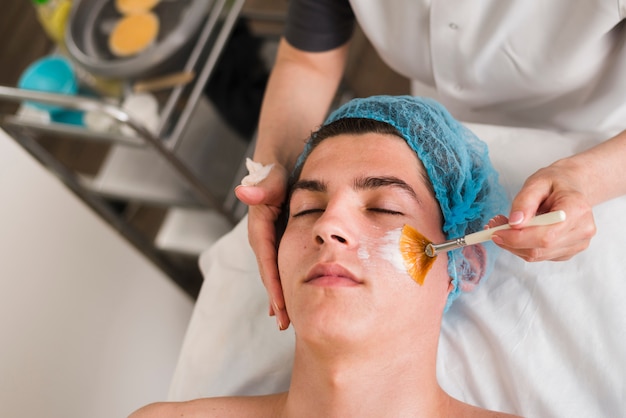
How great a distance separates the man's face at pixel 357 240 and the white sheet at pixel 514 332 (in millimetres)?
248

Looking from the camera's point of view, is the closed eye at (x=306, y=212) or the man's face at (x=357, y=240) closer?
the man's face at (x=357, y=240)

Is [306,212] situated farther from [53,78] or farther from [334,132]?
[53,78]

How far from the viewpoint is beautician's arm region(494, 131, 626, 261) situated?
0.97 m

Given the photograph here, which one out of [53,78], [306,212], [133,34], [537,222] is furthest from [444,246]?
[53,78]

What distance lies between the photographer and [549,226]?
0.95 m

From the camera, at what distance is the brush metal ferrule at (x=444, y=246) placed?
1066mm

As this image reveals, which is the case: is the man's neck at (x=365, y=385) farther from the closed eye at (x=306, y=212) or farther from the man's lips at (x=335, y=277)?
the closed eye at (x=306, y=212)

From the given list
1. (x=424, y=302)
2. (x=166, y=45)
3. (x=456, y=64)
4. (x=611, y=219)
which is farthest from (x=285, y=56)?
(x=611, y=219)

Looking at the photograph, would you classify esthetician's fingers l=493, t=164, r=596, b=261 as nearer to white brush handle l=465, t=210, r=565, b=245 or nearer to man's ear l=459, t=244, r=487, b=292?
white brush handle l=465, t=210, r=565, b=245

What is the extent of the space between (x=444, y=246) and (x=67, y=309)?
1.15m

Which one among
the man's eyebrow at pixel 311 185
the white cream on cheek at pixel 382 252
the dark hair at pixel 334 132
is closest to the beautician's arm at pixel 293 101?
the dark hair at pixel 334 132

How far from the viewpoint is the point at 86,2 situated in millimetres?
2150

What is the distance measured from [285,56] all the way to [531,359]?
3.09ft

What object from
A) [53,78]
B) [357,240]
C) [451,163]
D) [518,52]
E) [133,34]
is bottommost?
[53,78]
